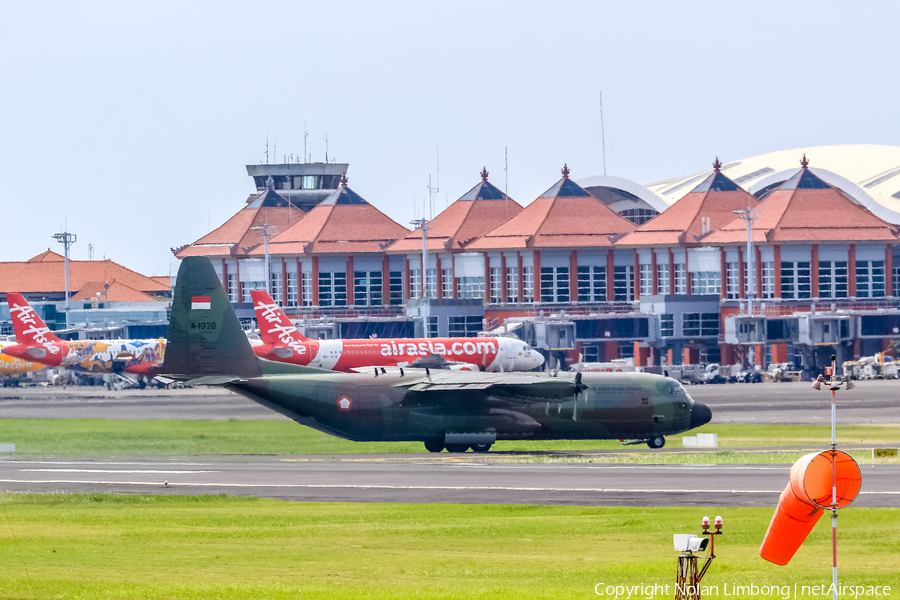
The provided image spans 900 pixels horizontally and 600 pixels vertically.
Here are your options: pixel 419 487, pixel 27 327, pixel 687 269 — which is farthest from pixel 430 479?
pixel 687 269

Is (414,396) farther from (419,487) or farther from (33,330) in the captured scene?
(33,330)

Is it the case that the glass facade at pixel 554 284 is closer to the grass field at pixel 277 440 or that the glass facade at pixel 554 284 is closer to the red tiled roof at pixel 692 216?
the red tiled roof at pixel 692 216

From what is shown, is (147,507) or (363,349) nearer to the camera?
(147,507)

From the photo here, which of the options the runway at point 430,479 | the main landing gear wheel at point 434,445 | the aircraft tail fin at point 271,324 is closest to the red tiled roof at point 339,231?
the aircraft tail fin at point 271,324

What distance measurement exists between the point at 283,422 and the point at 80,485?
28707 mm

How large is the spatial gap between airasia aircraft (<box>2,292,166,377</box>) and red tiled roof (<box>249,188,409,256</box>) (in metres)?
55.9

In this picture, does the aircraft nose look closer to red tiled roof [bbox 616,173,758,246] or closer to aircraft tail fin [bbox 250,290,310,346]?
aircraft tail fin [bbox 250,290,310,346]

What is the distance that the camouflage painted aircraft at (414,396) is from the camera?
66312mm

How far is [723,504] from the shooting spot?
4356 centimetres

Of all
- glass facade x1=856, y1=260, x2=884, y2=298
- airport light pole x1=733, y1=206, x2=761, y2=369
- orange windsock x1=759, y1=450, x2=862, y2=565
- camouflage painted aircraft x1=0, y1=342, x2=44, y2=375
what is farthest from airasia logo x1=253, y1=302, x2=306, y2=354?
orange windsock x1=759, y1=450, x2=862, y2=565

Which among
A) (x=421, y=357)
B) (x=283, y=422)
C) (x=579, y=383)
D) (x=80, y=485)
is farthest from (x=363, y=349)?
(x=80, y=485)

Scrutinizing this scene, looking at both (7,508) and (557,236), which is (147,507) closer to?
(7,508)

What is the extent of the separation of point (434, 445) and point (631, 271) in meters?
108

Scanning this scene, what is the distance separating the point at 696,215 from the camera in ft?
557
